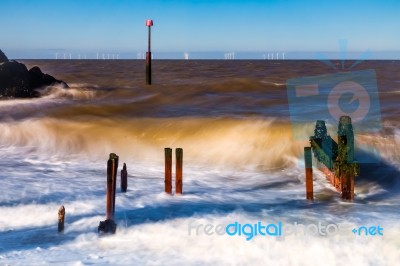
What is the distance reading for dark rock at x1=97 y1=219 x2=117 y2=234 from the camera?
7.54 m

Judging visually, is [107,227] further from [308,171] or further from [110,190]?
[308,171]

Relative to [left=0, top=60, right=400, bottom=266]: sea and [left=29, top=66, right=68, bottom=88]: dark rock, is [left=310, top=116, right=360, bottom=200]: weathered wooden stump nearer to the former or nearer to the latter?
[left=0, top=60, right=400, bottom=266]: sea

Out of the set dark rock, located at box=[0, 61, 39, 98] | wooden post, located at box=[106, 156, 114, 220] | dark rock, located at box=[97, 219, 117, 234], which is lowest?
dark rock, located at box=[97, 219, 117, 234]

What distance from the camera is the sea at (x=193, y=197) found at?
7.05 meters

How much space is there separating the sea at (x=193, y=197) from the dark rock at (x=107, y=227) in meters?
0.13

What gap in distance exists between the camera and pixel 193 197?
9.97 metres

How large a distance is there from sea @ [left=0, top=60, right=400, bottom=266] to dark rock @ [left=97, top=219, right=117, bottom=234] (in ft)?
0.43

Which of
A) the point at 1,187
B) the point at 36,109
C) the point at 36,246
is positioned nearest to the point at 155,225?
the point at 36,246

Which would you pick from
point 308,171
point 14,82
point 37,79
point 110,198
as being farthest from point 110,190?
point 37,79

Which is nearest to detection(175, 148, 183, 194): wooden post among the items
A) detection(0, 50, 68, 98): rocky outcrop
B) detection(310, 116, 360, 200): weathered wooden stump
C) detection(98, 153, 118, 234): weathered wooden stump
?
detection(98, 153, 118, 234): weathered wooden stump

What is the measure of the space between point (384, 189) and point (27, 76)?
25.1 metres

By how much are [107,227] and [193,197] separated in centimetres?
268

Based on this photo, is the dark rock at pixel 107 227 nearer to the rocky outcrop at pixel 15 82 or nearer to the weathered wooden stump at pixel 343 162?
the weathered wooden stump at pixel 343 162

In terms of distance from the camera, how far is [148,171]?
12898 mm
